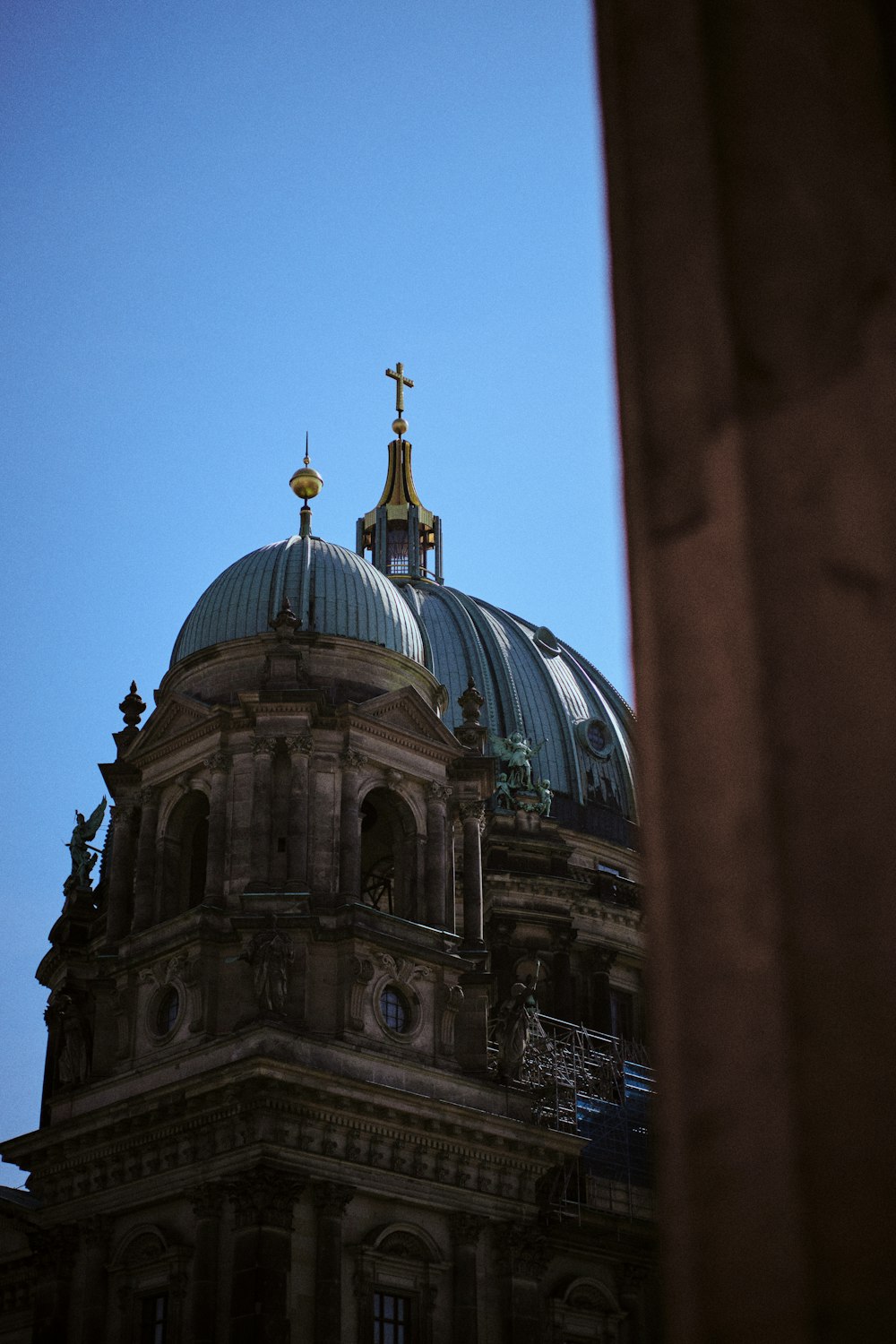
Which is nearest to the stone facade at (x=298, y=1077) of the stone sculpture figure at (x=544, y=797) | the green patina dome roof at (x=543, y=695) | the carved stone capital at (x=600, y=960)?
the carved stone capital at (x=600, y=960)

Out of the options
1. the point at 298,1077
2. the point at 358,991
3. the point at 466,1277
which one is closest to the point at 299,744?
the point at 358,991

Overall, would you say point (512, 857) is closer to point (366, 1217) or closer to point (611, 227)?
point (366, 1217)

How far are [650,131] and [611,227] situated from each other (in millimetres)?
176

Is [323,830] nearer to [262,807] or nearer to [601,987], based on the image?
[262,807]

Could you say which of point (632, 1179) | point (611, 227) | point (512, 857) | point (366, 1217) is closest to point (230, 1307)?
point (366, 1217)

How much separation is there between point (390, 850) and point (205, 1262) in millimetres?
13995

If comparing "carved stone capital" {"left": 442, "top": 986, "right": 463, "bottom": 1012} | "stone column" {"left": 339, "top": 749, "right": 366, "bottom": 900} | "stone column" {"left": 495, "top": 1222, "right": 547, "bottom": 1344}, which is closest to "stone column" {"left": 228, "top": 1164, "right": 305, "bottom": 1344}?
"stone column" {"left": 495, "top": 1222, "right": 547, "bottom": 1344}

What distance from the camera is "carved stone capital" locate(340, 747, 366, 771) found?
39.3 m

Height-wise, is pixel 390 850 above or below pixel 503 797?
below

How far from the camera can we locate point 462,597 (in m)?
67.9

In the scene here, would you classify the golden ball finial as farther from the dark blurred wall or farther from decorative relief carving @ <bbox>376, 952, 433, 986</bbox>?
the dark blurred wall

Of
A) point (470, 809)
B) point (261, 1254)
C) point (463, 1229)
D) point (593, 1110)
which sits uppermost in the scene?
point (470, 809)

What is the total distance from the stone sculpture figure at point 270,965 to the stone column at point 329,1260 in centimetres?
381

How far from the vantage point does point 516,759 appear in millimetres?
59875
